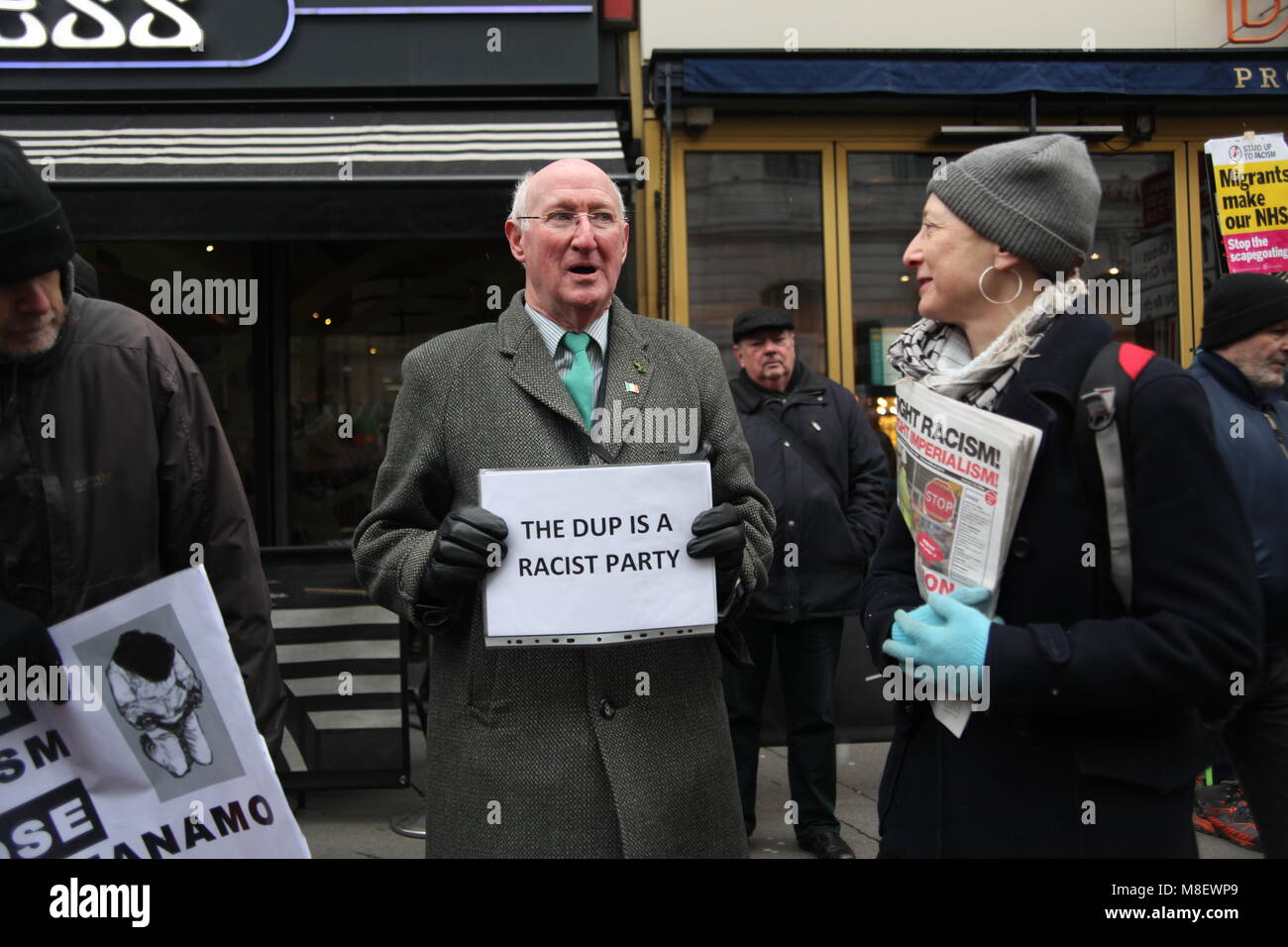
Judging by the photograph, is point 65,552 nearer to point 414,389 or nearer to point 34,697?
point 34,697

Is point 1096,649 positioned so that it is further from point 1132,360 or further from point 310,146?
point 310,146

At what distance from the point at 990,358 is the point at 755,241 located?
18.8 feet

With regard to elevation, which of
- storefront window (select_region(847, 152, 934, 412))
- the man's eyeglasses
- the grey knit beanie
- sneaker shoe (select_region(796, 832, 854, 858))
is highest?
storefront window (select_region(847, 152, 934, 412))

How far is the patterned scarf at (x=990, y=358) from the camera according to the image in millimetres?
1959

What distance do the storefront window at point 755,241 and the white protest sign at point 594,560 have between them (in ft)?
17.3

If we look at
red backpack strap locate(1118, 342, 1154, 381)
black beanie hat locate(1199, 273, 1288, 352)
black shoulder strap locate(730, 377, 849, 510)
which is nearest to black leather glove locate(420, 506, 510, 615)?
red backpack strap locate(1118, 342, 1154, 381)

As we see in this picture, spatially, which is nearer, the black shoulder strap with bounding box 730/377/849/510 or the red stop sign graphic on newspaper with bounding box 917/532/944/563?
the red stop sign graphic on newspaper with bounding box 917/532/944/563

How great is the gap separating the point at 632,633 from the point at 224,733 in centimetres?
82

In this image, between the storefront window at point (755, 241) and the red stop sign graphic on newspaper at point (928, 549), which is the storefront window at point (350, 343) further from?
the red stop sign graphic on newspaper at point (928, 549)

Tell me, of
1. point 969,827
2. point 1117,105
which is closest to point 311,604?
point 969,827

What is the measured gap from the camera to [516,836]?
2.33 metres

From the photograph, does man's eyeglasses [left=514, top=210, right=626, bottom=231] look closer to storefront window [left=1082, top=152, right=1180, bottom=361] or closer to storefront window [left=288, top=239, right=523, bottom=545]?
storefront window [left=288, top=239, right=523, bottom=545]

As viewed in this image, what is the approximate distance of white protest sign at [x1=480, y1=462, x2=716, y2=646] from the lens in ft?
7.30

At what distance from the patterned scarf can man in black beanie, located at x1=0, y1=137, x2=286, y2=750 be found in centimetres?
156
